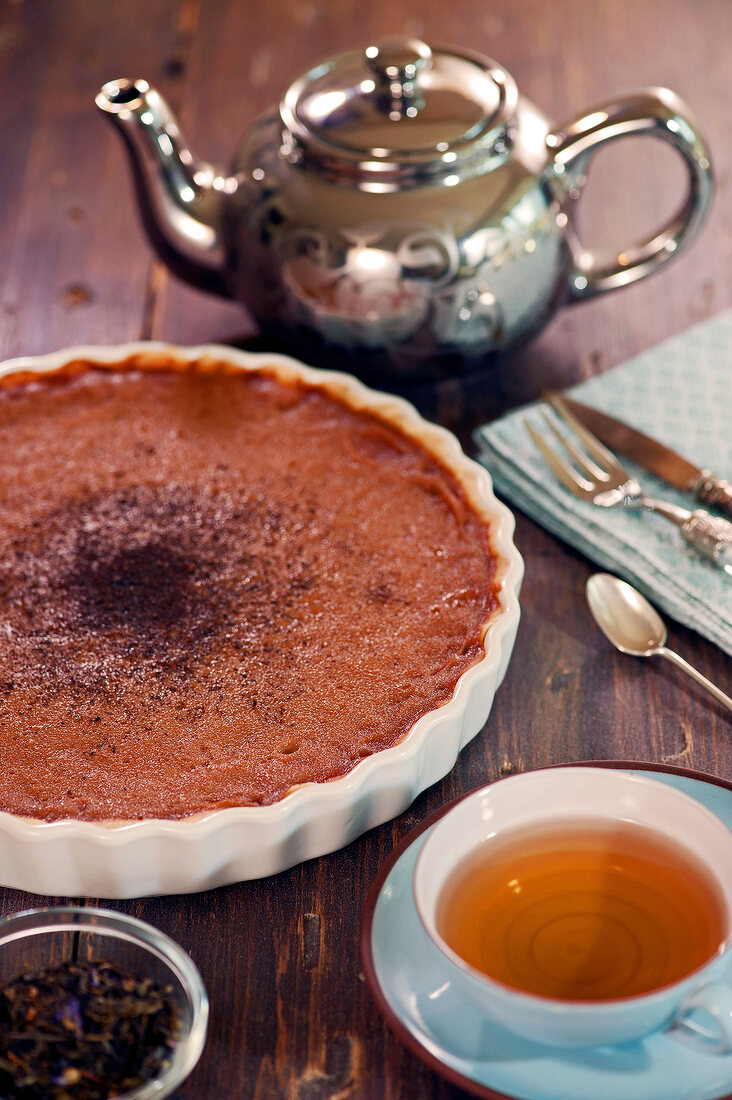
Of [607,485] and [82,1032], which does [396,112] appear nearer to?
[607,485]

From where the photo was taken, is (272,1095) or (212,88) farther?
(212,88)

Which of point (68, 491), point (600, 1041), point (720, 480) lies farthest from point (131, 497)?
point (600, 1041)

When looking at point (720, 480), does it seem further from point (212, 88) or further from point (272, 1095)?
point (212, 88)

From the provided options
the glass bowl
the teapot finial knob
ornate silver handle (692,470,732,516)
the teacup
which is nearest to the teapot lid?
the teapot finial knob

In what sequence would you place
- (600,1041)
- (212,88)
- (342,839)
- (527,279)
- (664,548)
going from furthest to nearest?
(212,88) < (527,279) < (664,548) < (342,839) < (600,1041)

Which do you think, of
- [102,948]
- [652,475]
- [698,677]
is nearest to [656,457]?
[652,475]

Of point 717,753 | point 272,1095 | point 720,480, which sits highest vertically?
point 720,480

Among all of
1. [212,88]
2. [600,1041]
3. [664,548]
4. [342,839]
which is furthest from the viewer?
[212,88]

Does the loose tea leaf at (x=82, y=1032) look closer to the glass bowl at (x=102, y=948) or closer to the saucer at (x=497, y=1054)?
the glass bowl at (x=102, y=948)
